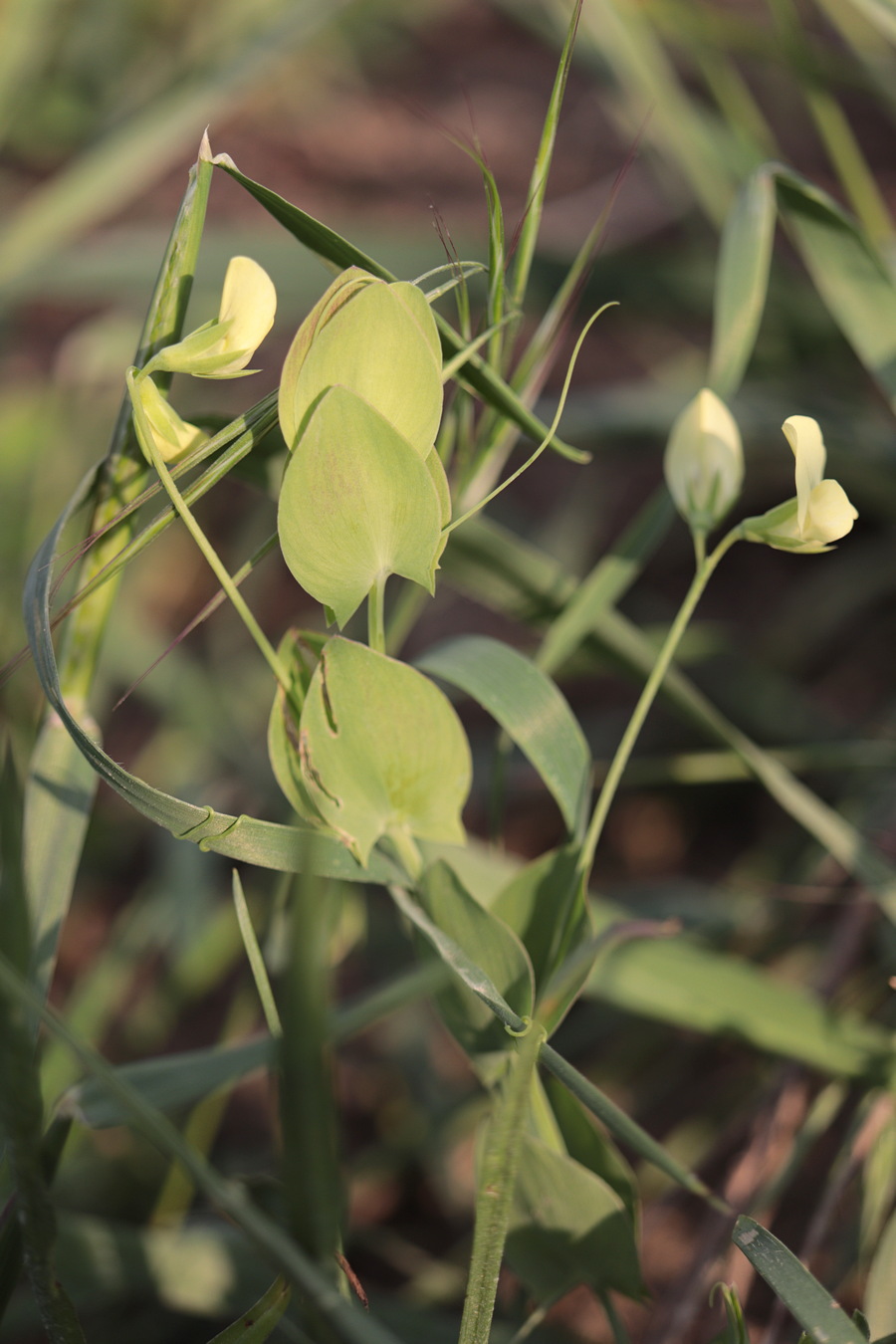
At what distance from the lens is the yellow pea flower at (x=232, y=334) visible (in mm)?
229

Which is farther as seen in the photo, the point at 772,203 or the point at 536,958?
the point at 772,203

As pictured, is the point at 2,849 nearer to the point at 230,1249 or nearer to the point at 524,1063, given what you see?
the point at 524,1063

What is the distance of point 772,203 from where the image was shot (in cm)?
40

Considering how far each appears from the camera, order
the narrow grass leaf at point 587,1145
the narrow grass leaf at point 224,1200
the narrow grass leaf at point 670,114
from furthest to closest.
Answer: the narrow grass leaf at point 670,114 → the narrow grass leaf at point 587,1145 → the narrow grass leaf at point 224,1200

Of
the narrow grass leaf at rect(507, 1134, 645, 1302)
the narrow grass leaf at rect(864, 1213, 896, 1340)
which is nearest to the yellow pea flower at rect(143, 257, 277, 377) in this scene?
the narrow grass leaf at rect(507, 1134, 645, 1302)

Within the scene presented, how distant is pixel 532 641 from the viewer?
0.89m

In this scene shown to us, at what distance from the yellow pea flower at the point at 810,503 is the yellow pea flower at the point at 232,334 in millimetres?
145

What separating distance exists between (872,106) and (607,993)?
129 cm

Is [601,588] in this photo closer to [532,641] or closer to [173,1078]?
[173,1078]

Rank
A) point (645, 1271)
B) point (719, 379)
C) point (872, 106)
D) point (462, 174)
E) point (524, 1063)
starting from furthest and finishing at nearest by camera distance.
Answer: point (462, 174) < point (872, 106) < point (645, 1271) < point (719, 379) < point (524, 1063)

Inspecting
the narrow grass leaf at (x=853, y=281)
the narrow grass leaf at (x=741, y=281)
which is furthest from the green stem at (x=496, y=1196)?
the narrow grass leaf at (x=853, y=281)

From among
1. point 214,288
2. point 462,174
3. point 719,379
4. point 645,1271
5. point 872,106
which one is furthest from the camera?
point 462,174

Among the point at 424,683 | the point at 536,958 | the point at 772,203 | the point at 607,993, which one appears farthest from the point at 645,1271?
the point at 772,203

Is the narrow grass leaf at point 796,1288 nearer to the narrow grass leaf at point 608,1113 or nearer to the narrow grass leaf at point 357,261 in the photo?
the narrow grass leaf at point 608,1113
